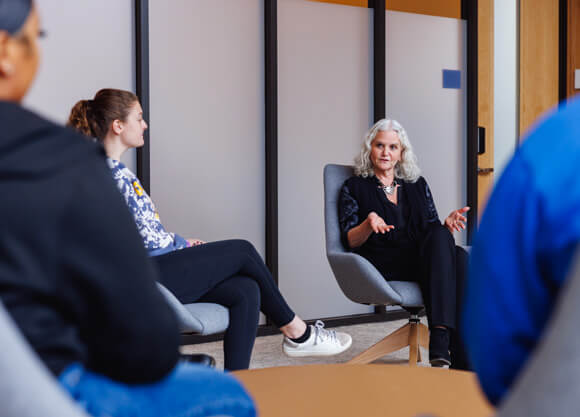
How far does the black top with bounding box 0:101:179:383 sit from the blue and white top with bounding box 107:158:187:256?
167 centimetres

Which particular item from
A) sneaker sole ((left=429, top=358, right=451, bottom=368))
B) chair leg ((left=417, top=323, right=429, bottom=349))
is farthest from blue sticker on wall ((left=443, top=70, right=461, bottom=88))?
sneaker sole ((left=429, top=358, right=451, bottom=368))

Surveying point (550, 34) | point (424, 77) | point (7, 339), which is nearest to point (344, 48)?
point (424, 77)

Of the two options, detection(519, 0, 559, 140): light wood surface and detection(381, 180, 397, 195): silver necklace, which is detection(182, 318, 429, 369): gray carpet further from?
detection(519, 0, 559, 140): light wood surface

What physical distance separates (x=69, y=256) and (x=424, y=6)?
4359mm

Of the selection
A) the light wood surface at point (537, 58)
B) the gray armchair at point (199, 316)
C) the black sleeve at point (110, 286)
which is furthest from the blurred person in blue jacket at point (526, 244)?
the light wood surface at point (537, 58)

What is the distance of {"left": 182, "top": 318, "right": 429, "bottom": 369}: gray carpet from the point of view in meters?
3.43

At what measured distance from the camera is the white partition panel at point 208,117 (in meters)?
3.74

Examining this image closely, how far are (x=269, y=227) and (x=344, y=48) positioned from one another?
131 centimetres

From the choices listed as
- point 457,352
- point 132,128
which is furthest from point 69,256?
point 457,352

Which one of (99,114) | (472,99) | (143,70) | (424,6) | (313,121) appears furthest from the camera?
(472,99)

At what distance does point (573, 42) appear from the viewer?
5332 millimetres

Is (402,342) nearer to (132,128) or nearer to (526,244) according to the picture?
(132,128)

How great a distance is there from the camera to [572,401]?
1.83ft

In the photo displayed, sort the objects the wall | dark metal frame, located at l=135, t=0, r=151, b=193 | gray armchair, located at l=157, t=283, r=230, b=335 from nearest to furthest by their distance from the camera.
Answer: gray armchair, located at l=157, t=283, r=230, b=335
dark metal frame, located at l=135, t=0, r=151, b=193
the wall
